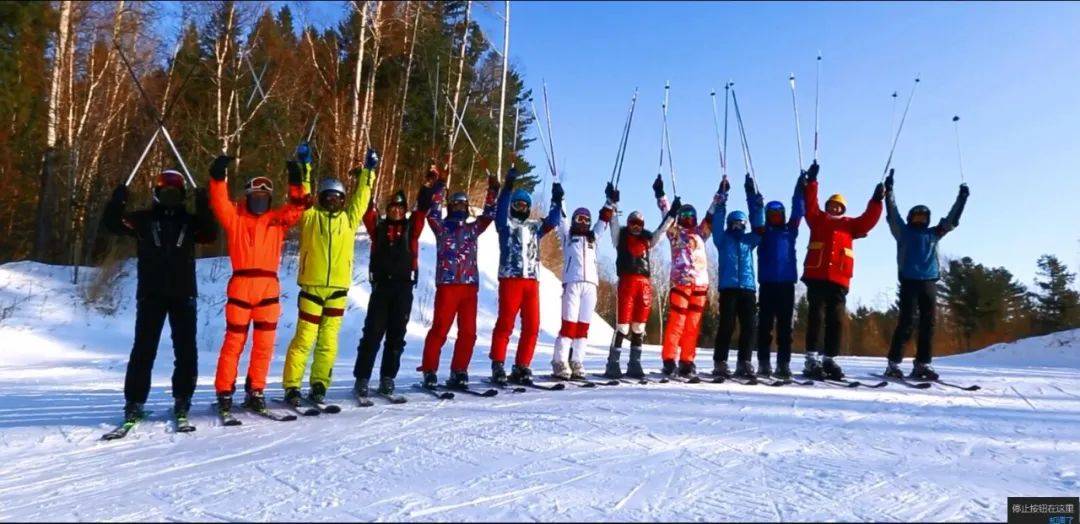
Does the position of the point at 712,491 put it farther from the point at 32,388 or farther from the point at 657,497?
the point at 32,388

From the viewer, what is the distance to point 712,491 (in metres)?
3.32

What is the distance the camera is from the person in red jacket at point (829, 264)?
734 centimetres

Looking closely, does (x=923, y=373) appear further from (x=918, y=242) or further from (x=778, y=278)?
(x=778, y=278)

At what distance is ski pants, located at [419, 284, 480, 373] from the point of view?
635 cm

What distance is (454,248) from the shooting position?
6.40 metres

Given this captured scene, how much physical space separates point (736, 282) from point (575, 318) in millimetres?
1925

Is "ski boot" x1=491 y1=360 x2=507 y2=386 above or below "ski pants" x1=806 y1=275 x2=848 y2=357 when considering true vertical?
below

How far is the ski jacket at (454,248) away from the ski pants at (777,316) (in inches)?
134

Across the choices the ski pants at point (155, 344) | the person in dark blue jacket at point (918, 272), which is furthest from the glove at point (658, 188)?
the ski pants at point (155, 344)

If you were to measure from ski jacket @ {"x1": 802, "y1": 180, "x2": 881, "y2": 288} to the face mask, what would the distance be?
18.7ft

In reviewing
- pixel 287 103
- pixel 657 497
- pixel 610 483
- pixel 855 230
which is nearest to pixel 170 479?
pixel 610 483

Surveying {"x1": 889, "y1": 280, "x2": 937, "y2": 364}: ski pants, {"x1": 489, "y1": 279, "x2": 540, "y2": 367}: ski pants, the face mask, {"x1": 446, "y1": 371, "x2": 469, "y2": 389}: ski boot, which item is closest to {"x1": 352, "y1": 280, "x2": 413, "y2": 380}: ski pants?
{"x1": 446, "y1": 371, "x2": 469, "y2": 389}: ski boot

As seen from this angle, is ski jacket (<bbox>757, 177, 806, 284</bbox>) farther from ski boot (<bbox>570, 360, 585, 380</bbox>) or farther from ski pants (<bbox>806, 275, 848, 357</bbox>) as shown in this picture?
ski boot (<bbox>570, 360, 585, 380</bbox>)

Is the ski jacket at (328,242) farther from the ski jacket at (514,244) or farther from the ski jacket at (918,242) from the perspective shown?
the ski jacket at (918,242)
